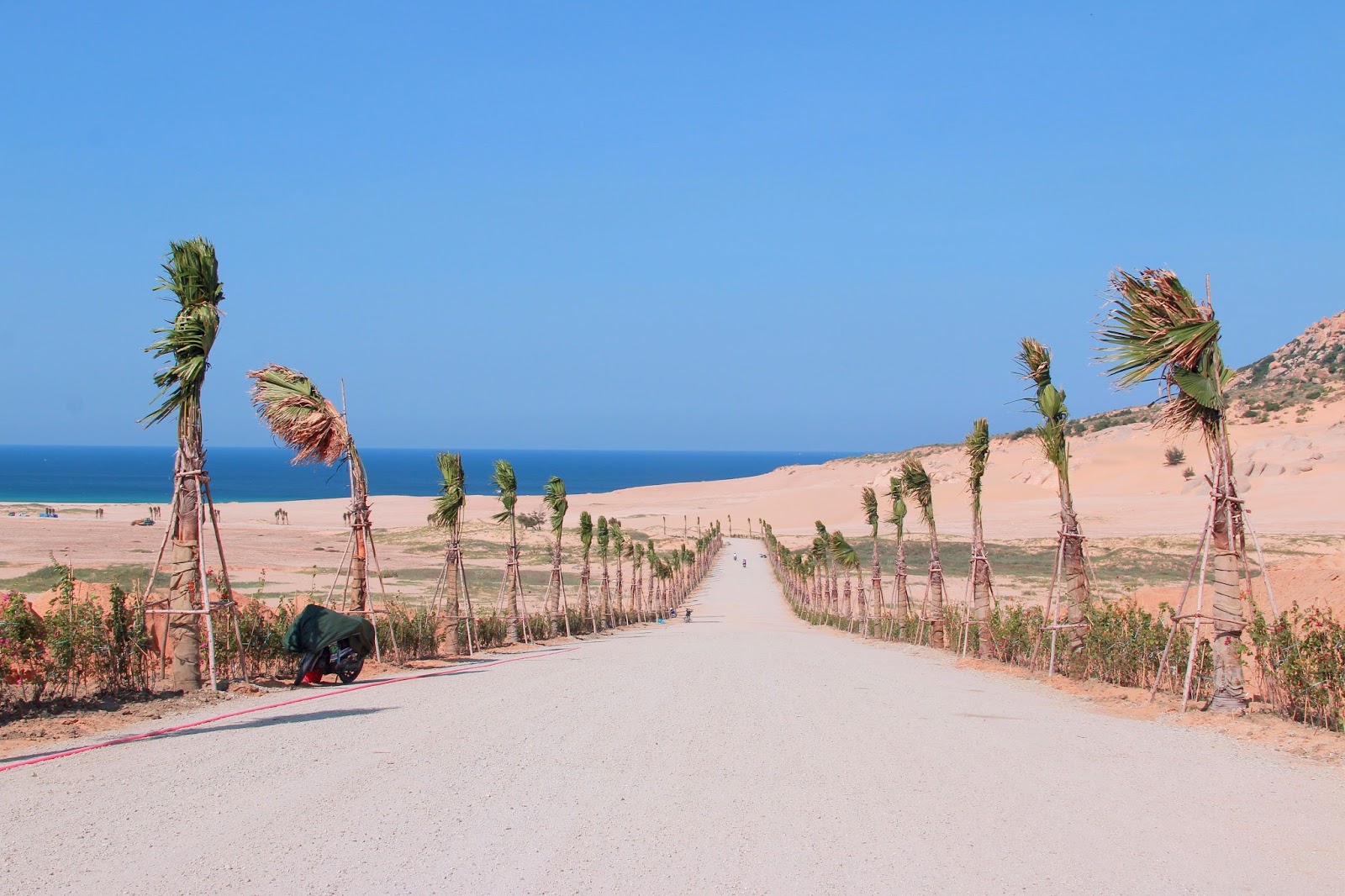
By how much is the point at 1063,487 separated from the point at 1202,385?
201 inches

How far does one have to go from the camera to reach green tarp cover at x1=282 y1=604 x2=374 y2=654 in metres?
12.3

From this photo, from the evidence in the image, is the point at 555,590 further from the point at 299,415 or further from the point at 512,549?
the point at 299,415

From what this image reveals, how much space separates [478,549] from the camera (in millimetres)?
59656

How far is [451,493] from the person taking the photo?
18672 millimetres

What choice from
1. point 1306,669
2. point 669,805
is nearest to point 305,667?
point 669,805

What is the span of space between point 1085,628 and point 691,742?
325 inches

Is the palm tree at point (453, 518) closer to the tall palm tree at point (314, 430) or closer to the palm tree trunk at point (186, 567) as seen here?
the tall palm tree at point (314, 430)

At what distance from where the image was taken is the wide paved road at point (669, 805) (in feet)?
17.2

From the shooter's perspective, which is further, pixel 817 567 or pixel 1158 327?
pixel 817 567

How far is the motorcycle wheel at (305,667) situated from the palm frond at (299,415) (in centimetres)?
372

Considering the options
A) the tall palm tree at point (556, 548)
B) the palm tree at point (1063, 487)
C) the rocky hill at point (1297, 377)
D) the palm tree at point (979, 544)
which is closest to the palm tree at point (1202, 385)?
the palm tree at point (1063, 487)

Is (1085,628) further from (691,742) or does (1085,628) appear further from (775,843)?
(775,843)

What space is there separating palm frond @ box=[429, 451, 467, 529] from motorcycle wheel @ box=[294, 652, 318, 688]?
20.0 ft

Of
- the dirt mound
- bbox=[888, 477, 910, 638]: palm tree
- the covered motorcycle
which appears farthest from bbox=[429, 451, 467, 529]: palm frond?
the dirt mound
